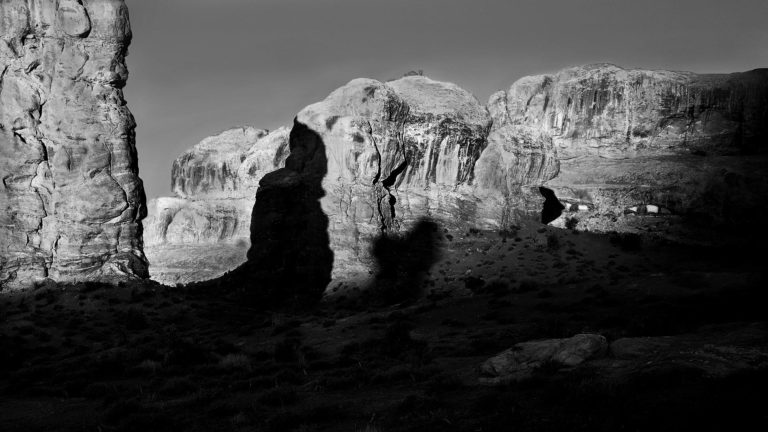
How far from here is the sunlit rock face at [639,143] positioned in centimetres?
7162

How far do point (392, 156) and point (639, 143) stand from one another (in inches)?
1203

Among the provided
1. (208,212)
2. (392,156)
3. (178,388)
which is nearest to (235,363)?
(178,388)

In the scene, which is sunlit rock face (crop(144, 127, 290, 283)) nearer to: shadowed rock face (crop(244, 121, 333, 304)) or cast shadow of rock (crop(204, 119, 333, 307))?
cast shadow of rock (crop(204, 119, 333, 307))

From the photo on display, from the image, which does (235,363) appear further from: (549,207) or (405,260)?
(549,207)

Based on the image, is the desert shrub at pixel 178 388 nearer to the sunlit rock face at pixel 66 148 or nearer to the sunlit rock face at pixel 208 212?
the sunlit rock face at pixel 66 148

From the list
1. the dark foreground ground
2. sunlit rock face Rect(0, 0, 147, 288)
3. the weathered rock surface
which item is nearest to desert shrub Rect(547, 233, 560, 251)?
the dark foreground ground

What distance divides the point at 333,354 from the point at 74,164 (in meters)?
38.3

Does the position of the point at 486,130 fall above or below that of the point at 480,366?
above

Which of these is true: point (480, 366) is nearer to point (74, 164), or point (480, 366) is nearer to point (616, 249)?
point (74, 164)

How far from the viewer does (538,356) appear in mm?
16641

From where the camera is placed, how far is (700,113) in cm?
7944

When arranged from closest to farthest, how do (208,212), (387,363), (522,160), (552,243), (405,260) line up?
(387,363), (552,243), (405,260), (522,160), (208,212)

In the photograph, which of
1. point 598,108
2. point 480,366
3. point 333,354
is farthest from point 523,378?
point 598,108

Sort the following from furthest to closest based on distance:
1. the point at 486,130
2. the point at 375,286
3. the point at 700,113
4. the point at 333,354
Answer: the point at 486,130 → the point at 700,113 → the point at 375,286 → the point at 333,354
